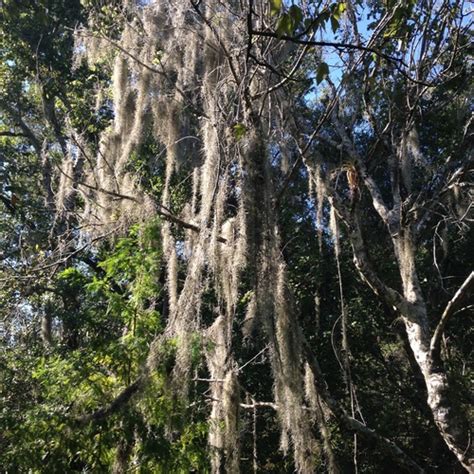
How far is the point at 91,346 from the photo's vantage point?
342cm

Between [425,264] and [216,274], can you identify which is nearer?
[216,274]

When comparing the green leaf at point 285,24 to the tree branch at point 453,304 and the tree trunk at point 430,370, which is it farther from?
the tree trunk at point 430,370

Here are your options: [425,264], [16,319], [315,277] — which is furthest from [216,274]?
[425,264]

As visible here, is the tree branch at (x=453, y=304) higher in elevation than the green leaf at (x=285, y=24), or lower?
lower

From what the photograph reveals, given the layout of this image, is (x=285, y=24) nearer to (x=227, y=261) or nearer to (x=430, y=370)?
(x=227, y=261)

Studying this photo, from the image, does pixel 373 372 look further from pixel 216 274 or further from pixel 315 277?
pixel 216 274

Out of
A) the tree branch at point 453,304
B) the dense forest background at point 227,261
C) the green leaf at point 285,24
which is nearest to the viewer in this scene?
the green leaf at point 285,24

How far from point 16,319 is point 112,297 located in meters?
3.06

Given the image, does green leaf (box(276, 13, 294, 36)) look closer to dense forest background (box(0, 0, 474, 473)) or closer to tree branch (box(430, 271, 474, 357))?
dense forest background (box(0, 0, 474, 473))

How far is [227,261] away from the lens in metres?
3.02

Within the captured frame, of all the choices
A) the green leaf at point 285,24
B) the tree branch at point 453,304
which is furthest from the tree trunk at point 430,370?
the green leaf at point 285,24

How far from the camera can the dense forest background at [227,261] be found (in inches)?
115

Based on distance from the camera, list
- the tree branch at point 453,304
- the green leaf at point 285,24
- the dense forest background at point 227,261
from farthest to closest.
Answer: the tree branch at point 453,304, the dense forest background at point 227,261, the green leaf at point 285,24

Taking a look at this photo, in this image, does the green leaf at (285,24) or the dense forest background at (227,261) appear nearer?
→ the green leaf at (285,24)
